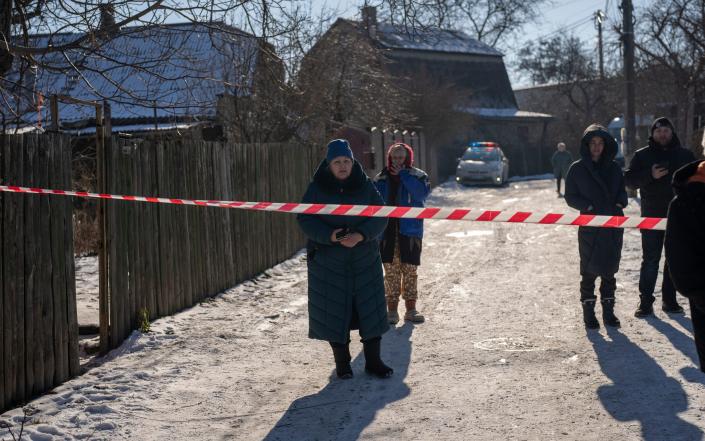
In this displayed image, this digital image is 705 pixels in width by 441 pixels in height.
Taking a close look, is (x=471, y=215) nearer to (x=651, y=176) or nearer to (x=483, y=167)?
(x=651, y=176)

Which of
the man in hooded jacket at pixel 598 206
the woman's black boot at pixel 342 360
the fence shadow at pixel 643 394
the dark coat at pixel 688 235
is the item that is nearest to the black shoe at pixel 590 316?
the man in hooded jacket at pixel 598 206

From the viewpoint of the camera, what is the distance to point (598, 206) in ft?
23.8

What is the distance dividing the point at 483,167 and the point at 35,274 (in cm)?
2638

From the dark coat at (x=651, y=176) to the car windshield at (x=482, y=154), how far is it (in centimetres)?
2382

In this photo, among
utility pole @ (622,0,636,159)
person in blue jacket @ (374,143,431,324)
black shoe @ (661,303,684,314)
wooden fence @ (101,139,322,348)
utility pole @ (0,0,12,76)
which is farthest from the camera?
utility pole @ (622,0,636,159)

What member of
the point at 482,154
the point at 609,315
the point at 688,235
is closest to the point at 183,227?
the point at 609,315

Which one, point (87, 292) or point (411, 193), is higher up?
point (411, 193)

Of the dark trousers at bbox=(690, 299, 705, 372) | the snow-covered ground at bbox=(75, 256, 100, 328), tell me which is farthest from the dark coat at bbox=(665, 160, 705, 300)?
the snow-covered ground at bbox=(75, 256, 100, 328)

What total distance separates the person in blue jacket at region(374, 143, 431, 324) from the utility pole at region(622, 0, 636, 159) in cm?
1313

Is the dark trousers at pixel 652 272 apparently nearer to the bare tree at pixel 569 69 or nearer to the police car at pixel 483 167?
the police car at pixel 483 167

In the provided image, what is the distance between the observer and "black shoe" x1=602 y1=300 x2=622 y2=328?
7.27m

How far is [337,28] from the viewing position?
18.9 metres

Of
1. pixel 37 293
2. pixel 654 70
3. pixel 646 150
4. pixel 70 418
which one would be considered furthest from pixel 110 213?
pixel 654 70

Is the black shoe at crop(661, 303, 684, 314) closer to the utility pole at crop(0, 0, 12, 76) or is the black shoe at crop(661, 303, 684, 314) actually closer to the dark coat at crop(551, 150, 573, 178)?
the utility pole at crop(0, 0, 12, 76)
